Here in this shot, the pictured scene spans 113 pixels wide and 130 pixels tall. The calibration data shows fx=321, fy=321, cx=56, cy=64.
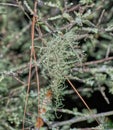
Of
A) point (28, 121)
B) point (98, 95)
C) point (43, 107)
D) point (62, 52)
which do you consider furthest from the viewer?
point (98, 95)

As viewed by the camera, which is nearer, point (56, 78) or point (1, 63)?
point (56, 78)

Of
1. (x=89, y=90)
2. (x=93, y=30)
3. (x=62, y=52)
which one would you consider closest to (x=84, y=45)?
(x=89, y=90)

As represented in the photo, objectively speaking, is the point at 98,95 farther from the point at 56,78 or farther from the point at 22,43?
the point at 56,78

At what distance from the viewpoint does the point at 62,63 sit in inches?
44.9

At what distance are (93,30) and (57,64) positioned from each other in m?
0.21

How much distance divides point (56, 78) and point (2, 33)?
989 millimetres

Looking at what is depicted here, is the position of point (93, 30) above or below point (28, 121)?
above

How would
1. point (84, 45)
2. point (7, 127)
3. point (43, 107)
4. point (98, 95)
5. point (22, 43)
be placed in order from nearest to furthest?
1. point (43, 107)
2. point (7, 127)
3. point (84, 45)
4. point (98, 95)
5. point (22, 43)

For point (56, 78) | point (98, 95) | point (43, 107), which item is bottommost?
point (98, 95)

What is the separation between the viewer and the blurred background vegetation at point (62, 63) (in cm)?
116

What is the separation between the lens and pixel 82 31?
1.36 meters

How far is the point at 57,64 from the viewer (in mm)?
1137

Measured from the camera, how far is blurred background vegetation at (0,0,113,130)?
116 centimetres

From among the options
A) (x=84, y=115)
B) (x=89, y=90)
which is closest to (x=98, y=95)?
(x=89, y=90)
